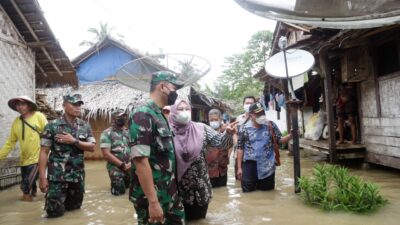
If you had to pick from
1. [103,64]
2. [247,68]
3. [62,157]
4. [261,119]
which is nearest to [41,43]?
[62,157]

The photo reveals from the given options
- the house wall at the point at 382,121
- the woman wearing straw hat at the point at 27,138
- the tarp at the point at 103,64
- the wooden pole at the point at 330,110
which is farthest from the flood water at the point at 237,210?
the tarp at the point at 103,64

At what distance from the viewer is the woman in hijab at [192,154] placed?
3.68 m

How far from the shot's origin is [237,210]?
193 inches

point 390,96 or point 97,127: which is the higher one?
point 390,96

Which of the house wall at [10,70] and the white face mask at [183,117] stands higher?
the house wall at [10,70]

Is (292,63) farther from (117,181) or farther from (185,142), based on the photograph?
(117,181)

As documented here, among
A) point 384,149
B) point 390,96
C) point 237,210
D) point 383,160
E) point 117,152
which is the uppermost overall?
point 390,96

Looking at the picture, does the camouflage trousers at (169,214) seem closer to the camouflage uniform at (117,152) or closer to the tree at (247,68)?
the camouflage uniform at (117,152)

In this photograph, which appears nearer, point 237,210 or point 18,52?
point 237,210

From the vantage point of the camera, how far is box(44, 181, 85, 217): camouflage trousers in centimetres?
448

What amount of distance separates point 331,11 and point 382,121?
5424 millimetres

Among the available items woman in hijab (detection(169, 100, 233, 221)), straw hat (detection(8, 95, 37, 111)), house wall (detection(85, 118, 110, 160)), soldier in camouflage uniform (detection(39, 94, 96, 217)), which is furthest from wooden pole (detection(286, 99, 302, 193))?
house wall (detection(85, 118, 110, 160))

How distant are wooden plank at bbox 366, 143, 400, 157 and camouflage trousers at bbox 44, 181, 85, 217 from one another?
19.4 ft

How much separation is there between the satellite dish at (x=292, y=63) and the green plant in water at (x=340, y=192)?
154cm
